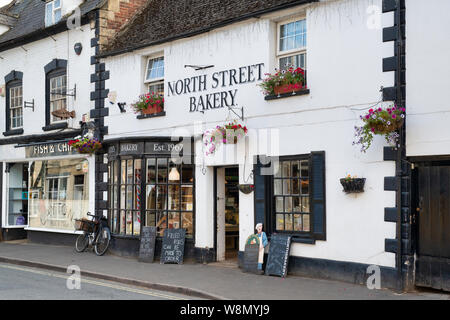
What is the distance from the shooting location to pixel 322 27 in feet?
36.4

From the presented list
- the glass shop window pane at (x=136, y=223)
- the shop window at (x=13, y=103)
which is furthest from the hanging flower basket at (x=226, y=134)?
the shop window at (x=13, y=103)

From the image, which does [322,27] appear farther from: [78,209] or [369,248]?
[78,209]

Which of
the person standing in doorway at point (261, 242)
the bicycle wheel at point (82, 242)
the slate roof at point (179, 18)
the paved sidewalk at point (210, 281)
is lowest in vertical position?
the paved sidewalk at point (210, 281)

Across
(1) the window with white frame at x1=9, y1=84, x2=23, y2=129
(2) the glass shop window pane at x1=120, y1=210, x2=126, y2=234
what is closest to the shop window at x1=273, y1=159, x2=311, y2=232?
(2) the glass shop window pane at x1=120, y1=210, x2=126, y2=234

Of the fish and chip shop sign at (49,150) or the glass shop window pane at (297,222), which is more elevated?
the fish and chip shop sign at (49,150)

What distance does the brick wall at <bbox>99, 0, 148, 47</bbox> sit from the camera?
16.3 meters

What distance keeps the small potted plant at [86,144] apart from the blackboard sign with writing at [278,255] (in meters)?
6.53

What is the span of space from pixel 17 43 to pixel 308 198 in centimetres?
1283

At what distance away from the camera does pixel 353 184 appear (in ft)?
33.9

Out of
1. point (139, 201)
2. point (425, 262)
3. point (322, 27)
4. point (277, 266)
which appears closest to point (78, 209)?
point (139, 201)

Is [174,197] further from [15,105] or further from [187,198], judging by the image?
[15,105]

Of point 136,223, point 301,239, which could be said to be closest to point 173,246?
point 136,223

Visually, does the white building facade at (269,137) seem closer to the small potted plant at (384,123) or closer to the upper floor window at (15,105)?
the small potted plant at (384,123)

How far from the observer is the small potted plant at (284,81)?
449 inches
